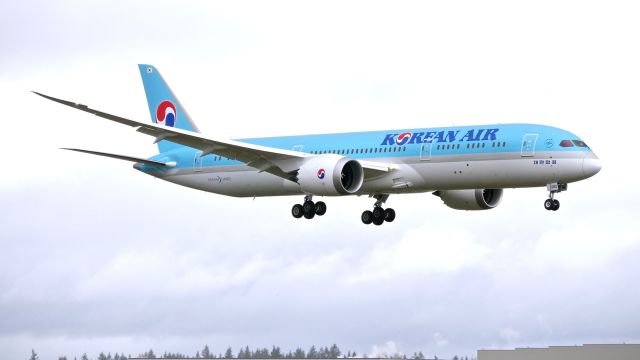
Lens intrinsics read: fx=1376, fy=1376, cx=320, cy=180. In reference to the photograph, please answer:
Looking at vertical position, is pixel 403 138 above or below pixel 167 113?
below

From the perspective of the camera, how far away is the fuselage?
68.2 m

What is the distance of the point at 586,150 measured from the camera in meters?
68.3

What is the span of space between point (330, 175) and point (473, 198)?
37.0ft

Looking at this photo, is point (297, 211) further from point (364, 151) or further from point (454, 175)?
point (454, 175)

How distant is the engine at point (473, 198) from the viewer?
78.3 m

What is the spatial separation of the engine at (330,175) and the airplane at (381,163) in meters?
0.05

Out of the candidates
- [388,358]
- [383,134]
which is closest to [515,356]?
[388,358]

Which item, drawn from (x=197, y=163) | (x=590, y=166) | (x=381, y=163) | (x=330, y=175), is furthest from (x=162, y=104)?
(x=590, y=166)

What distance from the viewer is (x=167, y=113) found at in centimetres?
8631

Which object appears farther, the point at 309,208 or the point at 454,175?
the point at 309,208

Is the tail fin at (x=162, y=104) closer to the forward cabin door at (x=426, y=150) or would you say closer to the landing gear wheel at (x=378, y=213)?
the landing gear wheel at (x=378, y=213)

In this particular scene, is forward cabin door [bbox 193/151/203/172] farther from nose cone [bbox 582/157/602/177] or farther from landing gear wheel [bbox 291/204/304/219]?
nose cone [bbox 582/157/602/177]

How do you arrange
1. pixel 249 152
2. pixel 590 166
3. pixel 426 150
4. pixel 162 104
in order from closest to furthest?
pixel 590 166 → pixel 426 150 → pixel 249 152 → pixel 162 104

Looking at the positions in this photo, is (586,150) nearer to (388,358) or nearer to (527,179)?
(527,179)
